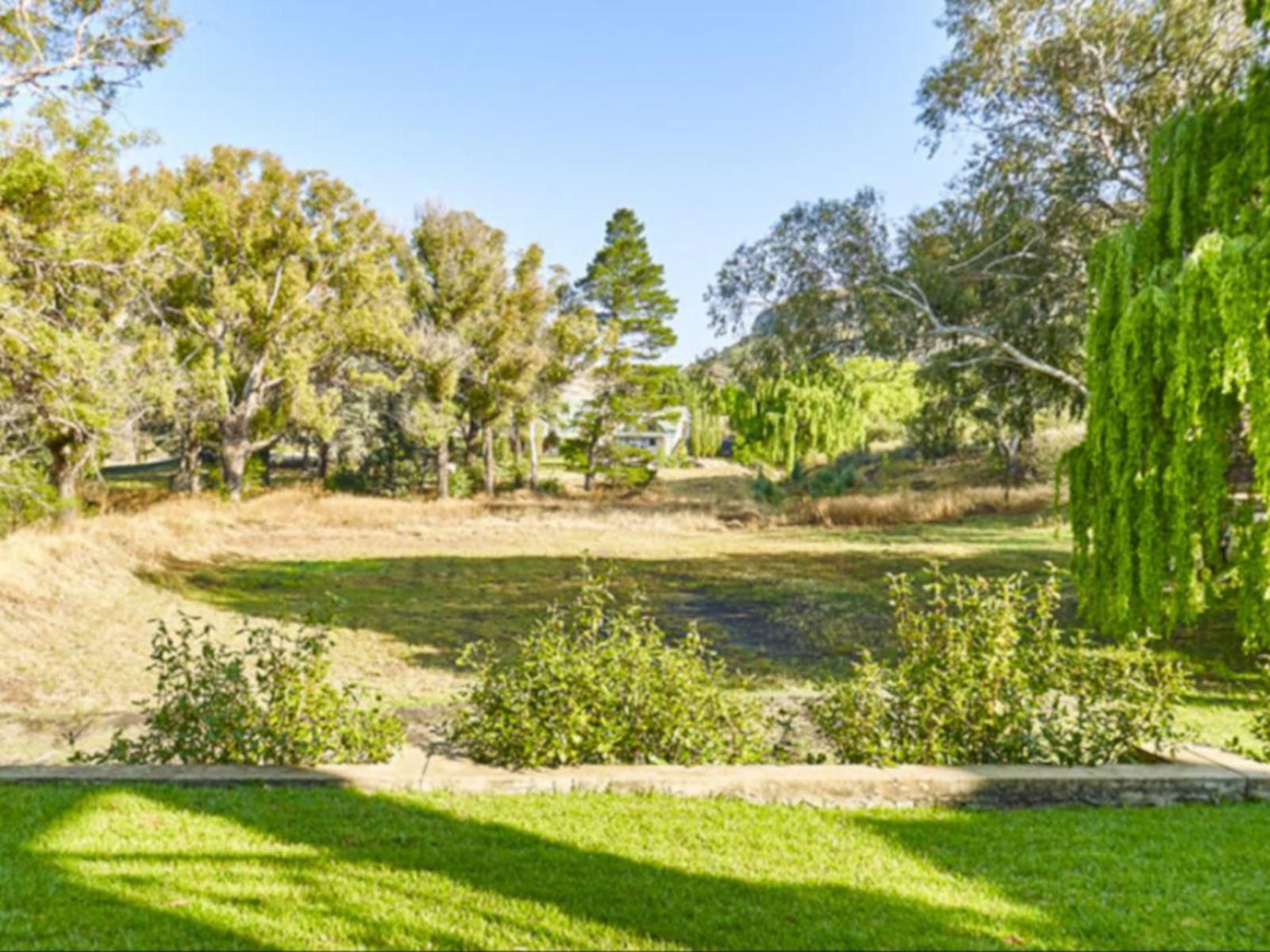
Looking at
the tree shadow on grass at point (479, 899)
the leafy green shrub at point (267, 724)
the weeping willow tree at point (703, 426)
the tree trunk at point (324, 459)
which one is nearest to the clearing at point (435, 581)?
the leafy green shrub at point (267, 724)

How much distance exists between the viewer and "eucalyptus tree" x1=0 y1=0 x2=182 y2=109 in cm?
970

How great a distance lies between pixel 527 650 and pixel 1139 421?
254 inches

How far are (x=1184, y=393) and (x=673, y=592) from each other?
8.31 m

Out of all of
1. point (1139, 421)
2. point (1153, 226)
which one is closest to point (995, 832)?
point (1139, 421)

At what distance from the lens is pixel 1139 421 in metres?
7.59

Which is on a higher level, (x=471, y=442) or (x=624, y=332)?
(x=624, y=332)

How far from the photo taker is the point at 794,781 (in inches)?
153

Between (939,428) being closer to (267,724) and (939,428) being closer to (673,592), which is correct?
(673,592)

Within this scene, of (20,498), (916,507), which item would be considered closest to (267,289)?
(20,498)

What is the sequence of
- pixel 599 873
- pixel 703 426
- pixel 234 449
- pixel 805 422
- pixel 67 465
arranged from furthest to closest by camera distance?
pixel 703 426 → pixel 805 422 → pixel 234 449 → pixel 67 465 → pixel 599 873

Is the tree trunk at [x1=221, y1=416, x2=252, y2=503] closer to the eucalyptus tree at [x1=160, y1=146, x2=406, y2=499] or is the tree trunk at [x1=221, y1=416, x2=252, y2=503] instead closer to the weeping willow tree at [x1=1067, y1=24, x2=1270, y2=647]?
the eucalyptus tree at [x1=160, y1=146, x2=406, y2=499]

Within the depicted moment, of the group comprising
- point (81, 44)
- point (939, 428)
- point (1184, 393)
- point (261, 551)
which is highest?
point (81, 44)

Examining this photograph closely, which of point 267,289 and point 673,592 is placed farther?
point 267,289

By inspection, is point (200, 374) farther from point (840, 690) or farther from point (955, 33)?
point (840, 690)
